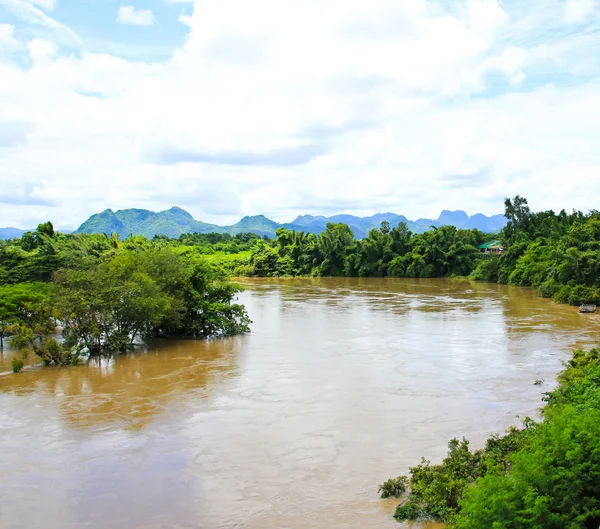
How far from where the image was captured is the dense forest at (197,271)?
18234 millimetres

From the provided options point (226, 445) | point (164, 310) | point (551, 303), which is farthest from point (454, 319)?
point (226, 445)

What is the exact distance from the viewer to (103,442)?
11.2 m

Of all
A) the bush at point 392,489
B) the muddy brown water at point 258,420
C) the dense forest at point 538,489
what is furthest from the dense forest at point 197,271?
the dense forest at point 538,489

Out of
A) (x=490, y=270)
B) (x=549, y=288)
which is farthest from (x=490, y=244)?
(x=549, y=288)

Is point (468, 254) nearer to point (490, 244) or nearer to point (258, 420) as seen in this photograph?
point (490, 244)

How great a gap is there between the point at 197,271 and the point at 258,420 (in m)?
11.4

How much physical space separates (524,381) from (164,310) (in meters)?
11.6

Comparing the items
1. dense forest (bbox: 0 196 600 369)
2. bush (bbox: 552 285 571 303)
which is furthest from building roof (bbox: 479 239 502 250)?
bush (bbox: 552 285 571 303)

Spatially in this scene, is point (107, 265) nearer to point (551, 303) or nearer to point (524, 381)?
point (524, 381)

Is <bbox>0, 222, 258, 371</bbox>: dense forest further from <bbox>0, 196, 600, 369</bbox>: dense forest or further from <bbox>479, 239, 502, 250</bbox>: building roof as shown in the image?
<bbox>479, 239, 502, 250</bbox>: building roof

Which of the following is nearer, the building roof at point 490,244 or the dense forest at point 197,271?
the dense forest at point 197,271

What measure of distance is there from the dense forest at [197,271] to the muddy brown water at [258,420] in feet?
3.87

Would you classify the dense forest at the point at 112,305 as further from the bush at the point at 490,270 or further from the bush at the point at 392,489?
the bush at the point at 490,270

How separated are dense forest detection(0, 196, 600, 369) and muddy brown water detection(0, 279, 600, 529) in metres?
1.18
